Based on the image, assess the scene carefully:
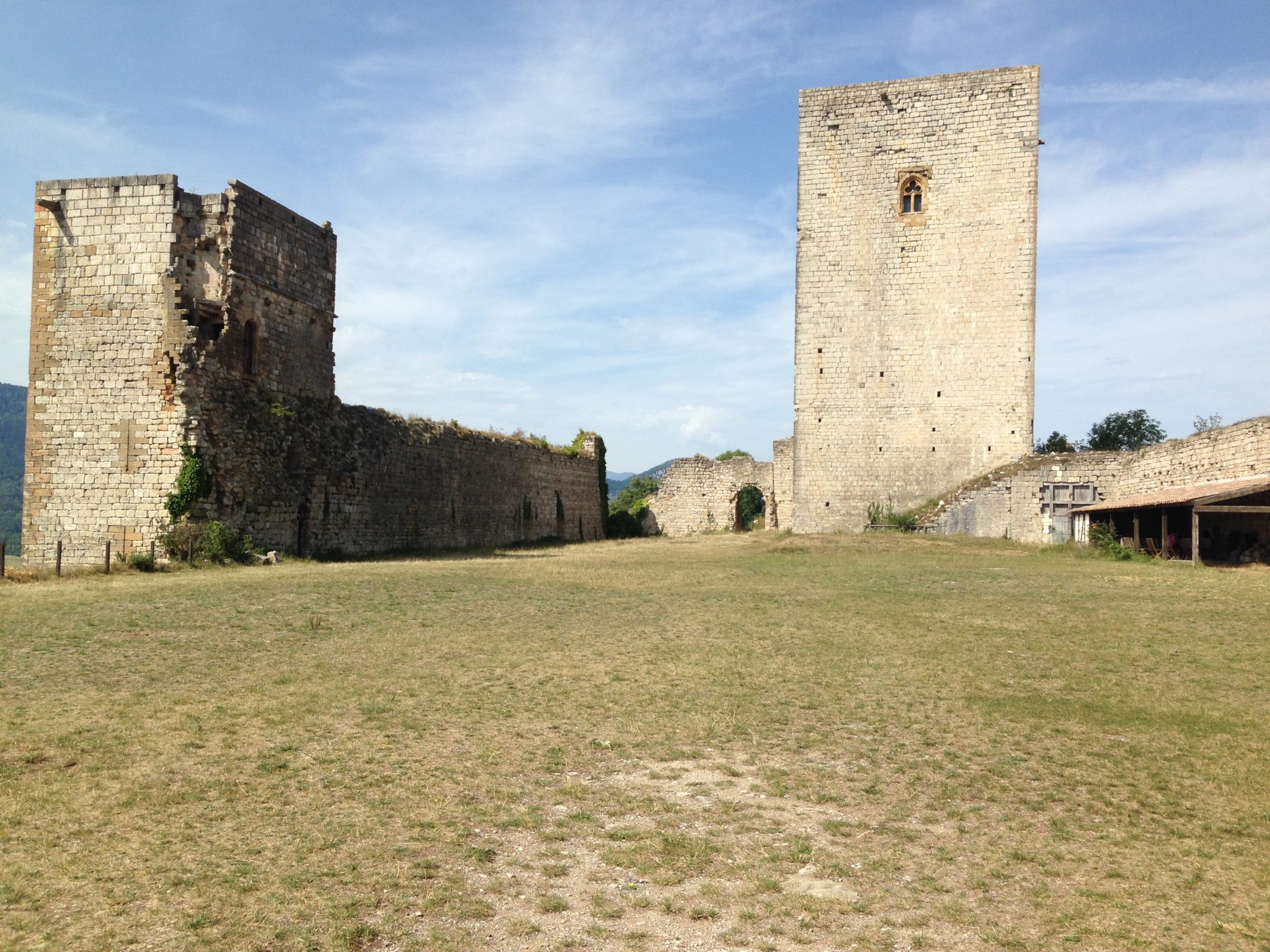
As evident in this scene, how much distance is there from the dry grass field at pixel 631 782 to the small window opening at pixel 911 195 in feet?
59.6

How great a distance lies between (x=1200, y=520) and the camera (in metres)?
17.4

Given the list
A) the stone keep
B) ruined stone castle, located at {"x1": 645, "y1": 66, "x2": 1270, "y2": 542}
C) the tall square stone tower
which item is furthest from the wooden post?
the tall square stone tower

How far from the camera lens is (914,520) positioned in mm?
25109

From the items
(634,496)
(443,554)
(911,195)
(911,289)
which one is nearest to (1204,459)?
(911,289)

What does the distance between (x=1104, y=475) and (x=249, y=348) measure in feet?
60.3

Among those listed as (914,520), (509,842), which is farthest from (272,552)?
(914,520)

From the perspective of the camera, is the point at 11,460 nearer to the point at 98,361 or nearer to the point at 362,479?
the point at 362,479

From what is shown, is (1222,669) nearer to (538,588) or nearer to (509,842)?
(509,842)

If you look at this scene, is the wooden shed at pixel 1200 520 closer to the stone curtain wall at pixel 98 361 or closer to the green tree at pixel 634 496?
the stone curtain wall at pixel 98 361

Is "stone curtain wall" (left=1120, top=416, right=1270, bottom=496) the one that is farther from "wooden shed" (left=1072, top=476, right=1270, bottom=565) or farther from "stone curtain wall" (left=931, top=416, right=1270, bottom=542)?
"wooden shed" (left=1072, top=476, right=1270, bottom=565)

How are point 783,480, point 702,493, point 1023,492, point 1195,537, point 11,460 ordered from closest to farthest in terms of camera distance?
point 1195,537
point 1023,492
point 783,480
point 702,493
point 11,460

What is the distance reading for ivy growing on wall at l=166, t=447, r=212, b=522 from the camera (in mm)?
15664

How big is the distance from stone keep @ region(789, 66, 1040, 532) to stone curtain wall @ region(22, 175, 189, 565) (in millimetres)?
16507

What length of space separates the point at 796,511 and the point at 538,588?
14.8 m
